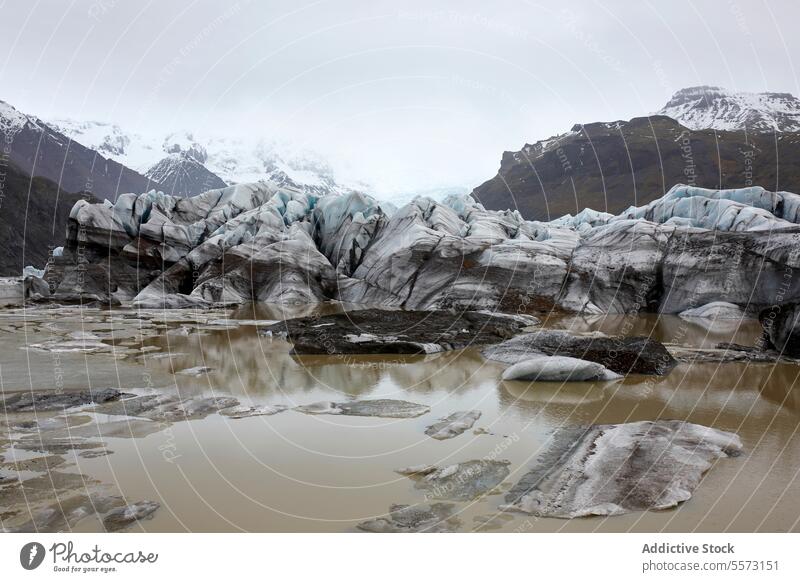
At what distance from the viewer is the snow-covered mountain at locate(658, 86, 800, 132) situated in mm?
98750

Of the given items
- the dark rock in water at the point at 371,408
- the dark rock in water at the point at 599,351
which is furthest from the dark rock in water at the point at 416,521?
the dark rock in water at the point at 599,351

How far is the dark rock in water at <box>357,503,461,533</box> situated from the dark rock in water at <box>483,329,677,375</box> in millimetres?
6102

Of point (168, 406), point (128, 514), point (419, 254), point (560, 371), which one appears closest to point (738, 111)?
point (419, 254)

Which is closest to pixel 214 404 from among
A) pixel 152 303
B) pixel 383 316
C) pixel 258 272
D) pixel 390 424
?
pixel 390 424

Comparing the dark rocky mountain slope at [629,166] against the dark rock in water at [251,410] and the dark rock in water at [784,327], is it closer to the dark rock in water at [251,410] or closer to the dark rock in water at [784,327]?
the dark rock in water at [784,327]

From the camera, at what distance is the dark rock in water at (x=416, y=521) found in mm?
3824

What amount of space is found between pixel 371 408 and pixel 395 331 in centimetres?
621

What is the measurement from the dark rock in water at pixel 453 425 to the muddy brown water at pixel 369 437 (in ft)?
0.43

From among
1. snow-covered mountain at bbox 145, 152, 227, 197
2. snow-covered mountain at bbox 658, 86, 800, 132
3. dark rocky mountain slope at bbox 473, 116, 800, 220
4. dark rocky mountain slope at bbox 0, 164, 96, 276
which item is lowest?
dark rocky mountain slope at bbox 0, 164, 96, 276

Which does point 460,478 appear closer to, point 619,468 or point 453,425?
point 619,468

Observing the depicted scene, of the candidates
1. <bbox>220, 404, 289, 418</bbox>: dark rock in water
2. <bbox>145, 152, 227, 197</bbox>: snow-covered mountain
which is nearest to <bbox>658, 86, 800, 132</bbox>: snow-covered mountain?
<bbox>145, 152, 227, 197</bbox>: snow-covered mountain

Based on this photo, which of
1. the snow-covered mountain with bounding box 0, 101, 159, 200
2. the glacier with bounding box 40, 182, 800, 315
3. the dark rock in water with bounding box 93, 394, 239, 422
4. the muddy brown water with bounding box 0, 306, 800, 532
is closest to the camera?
the muddy brown water with bounding box 0, 306, 800, 532

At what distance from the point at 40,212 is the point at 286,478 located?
80.2m

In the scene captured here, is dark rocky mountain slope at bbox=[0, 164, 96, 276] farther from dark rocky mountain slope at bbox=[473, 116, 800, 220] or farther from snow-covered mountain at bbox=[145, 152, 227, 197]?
dark rocky mountain slope at bbox=[473, 116, 800, 220]
